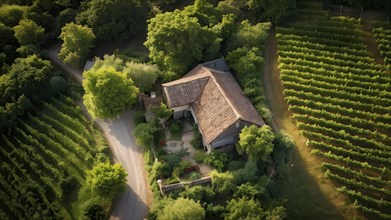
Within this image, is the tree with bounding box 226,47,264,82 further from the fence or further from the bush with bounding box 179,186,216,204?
the bush with bounding box 179,186,216,204

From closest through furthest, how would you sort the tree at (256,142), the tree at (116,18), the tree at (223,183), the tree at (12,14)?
the tree at (223,183) → the tree at (256,142) → the tree at (116,18) → the tree at (12,14)

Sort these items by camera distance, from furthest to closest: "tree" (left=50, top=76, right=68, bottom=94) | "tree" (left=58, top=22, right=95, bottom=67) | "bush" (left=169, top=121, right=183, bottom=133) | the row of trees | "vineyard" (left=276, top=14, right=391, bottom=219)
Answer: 1. "tree" (left=58, top=22, right=95, bottom=67)
2. "tree" (left=50, top=76, right=68, bottom=94)
3. "bush" (left=169, top=121, right=183, bottom=133)
4. the row of trees
5. "vineyard" (left=276, top=14, right=391, bottom=219)

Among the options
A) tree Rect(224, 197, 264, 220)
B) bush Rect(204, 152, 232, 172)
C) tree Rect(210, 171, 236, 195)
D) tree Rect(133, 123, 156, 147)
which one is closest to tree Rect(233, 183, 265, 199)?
tree Rect(210, 171, 236, 195)

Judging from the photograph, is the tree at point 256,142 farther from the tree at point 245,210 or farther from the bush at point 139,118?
the bush at point 139,118

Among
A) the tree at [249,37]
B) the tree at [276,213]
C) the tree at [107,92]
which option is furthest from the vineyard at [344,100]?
the tree at [107,92]

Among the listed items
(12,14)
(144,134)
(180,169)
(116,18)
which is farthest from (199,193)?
(12,14)

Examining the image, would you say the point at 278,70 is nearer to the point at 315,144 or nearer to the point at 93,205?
the point at 315,144
